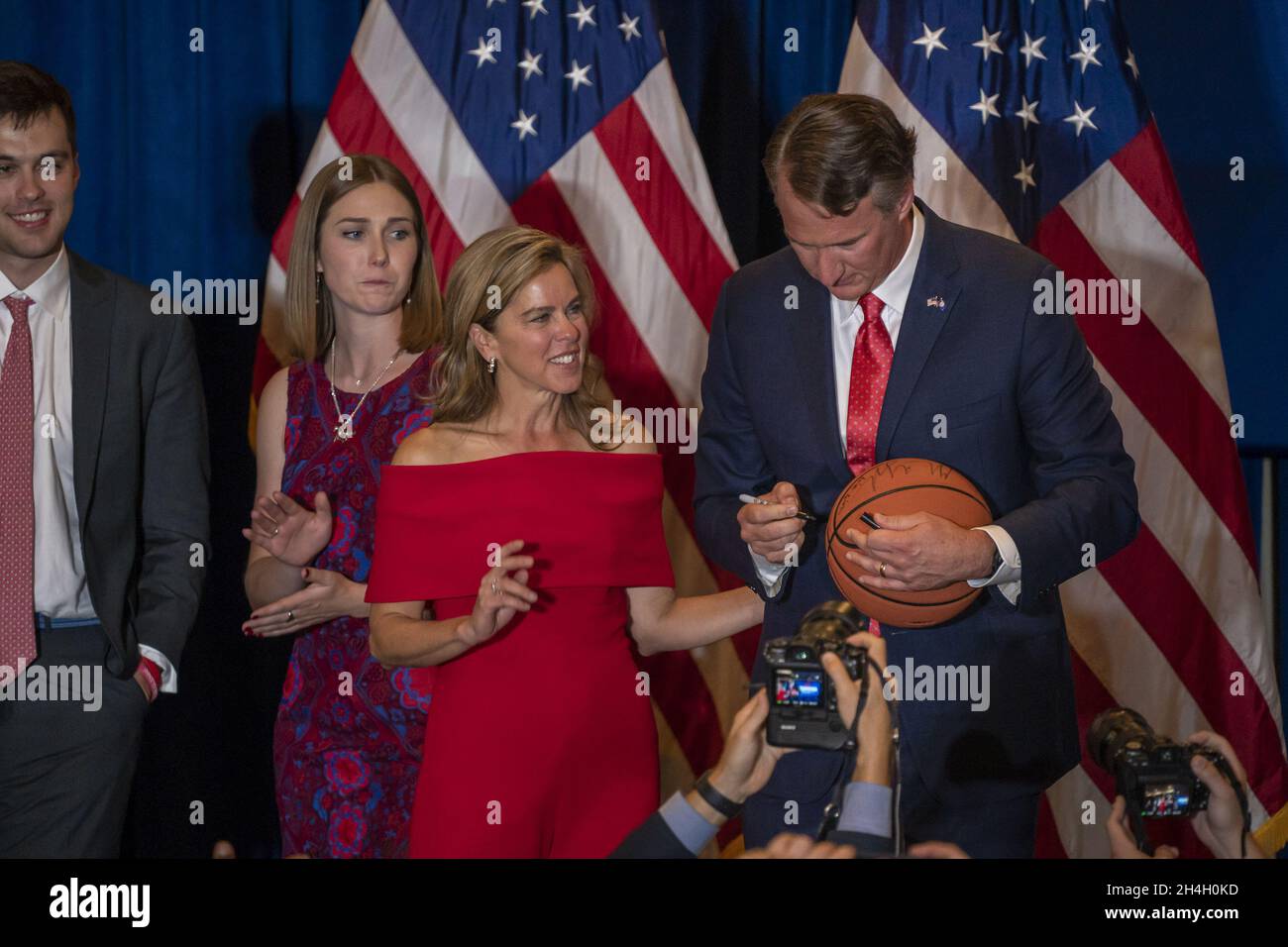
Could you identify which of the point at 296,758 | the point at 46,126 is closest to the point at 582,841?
the point at 296,758

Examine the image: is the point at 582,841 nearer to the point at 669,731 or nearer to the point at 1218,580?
the point at 669,731

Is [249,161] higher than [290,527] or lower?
higher

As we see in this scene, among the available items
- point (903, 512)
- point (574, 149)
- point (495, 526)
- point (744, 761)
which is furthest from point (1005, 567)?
point (574, 149)

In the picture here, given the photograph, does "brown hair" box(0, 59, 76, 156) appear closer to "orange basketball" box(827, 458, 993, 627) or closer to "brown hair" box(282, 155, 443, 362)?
"brown hair" box(282, 155, 443, 362)

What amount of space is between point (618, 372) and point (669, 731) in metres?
0.98

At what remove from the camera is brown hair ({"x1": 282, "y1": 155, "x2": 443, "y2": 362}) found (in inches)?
137

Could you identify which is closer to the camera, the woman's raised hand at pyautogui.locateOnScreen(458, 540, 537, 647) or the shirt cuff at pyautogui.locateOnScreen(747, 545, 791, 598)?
the woman's raised hand at pyautogui.locateOnScreen(458, 540, 537, 647)

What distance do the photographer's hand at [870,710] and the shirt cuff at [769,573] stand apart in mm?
724

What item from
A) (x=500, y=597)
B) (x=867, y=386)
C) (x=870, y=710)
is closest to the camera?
(x=870, y=710)

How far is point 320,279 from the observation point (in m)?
3.54

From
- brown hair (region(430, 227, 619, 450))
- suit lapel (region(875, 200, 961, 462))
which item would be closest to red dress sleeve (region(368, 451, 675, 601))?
brown hair (region(430, 227, 619, 450))

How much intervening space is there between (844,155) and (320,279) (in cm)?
139

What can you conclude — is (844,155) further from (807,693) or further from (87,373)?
→ (87,373)

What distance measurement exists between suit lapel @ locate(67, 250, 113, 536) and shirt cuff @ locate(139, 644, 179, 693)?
0.29 m
